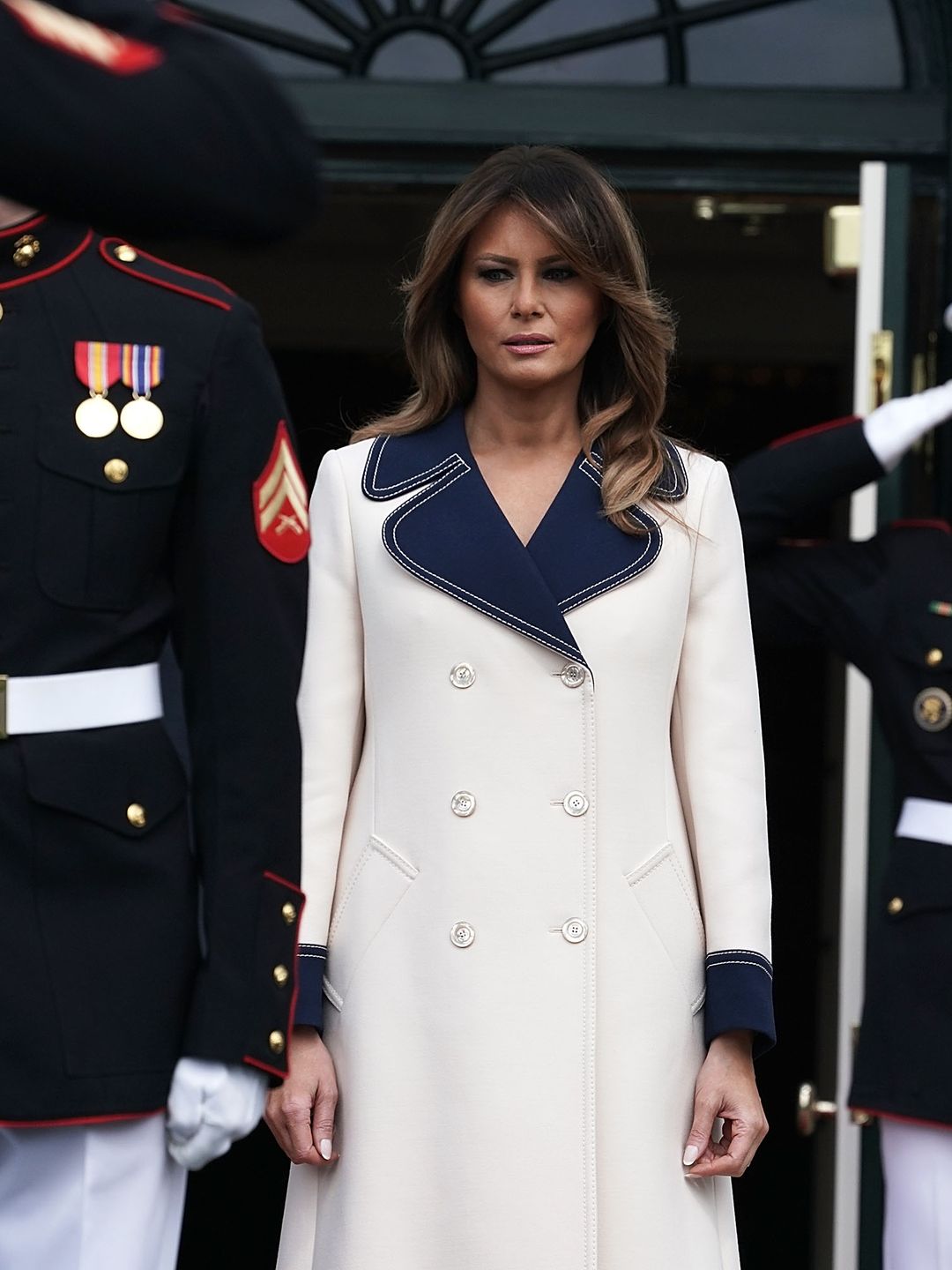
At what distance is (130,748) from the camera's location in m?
2.07

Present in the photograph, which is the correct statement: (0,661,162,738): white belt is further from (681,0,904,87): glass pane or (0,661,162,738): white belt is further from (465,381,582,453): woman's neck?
(681,0,904,87): glass pane

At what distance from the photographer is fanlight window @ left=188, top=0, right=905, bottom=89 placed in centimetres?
Answer: 397

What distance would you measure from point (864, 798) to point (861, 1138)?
1.76 ft

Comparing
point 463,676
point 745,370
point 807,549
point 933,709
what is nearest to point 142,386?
point 463,676

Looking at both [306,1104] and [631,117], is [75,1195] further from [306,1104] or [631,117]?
[631,117]

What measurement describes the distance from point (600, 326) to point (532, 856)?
0.65 meters

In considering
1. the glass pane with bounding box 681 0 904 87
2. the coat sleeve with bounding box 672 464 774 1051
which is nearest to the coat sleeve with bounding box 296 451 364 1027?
the coat sleeve with bounding box 672 464 774 1051

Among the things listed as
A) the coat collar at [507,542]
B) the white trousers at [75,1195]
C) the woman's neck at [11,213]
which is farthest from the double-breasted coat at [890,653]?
the woman's neck at [11,213]

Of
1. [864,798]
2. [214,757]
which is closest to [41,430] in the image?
[214,757]

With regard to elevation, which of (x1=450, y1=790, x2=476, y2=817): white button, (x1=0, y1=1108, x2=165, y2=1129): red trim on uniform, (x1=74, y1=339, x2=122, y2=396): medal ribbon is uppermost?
(x1=74, y1=339, x2=122, y2=396): medal ribbon

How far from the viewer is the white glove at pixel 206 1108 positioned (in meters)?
2.02

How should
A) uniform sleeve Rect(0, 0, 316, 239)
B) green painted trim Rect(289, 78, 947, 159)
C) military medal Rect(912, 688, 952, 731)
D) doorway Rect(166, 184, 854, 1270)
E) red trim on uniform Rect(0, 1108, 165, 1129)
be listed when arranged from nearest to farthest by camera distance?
1. uniform sleeve Rect(0, 0, 316, 239)
2. red trim on uniform Rect(0, 1108, 165, 1129)
3. military medal Rect(912, 688, 952, 731)
4. green painted trim Rect(289, 78, 947, 159)
5. doorway Rect(166, 184, 854, 1270)

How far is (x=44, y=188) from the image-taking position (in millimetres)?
1238

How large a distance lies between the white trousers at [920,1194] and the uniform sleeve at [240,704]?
4.07 feet
